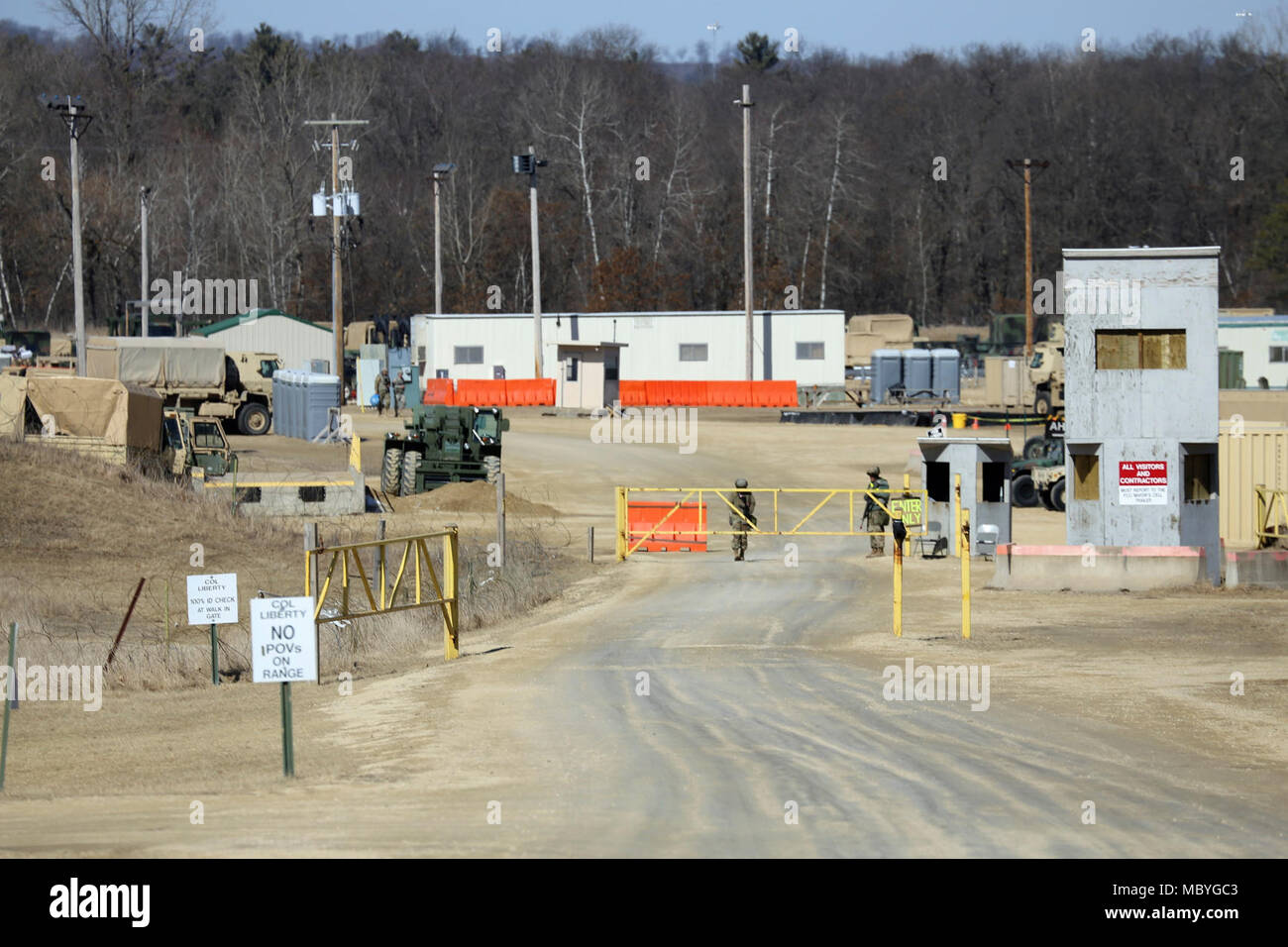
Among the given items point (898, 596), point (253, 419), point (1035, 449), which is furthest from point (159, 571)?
point (253, 419)

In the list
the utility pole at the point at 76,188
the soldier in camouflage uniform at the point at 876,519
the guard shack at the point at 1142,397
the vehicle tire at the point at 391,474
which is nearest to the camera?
the guard shack at the point at 1142,397

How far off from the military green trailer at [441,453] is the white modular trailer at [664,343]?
23.2m

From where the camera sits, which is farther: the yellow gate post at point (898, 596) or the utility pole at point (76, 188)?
the utility pole at point (76, 188)

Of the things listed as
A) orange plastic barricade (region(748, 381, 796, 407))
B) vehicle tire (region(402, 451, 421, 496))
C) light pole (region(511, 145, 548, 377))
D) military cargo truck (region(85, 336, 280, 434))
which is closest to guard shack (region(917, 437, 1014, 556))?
vehicle tire (region(402, 451, 421, 496))

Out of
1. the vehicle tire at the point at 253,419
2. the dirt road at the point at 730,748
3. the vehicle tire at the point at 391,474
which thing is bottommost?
the dirt road at the point at 730,748

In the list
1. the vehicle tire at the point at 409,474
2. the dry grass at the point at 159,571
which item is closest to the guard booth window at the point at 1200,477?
the dry grass at the point at 159,571

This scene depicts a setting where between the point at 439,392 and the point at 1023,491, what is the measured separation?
2762 cm

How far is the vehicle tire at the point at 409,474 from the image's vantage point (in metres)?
34.8

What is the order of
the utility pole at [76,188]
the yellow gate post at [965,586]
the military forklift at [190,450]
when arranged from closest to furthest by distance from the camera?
the yellow gate post at [965,586]
the military forklift at [190,450]
the utility pole at [76,188]

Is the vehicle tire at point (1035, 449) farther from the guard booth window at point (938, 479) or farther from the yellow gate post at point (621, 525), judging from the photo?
the yellow gate post at point (621, 525)

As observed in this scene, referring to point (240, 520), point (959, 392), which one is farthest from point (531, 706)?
point (959, 392)

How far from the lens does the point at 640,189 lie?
8688 centimetres

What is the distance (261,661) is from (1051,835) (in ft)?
19.4

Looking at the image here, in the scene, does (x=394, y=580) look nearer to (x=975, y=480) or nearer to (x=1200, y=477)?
(x=1200, y=477)
